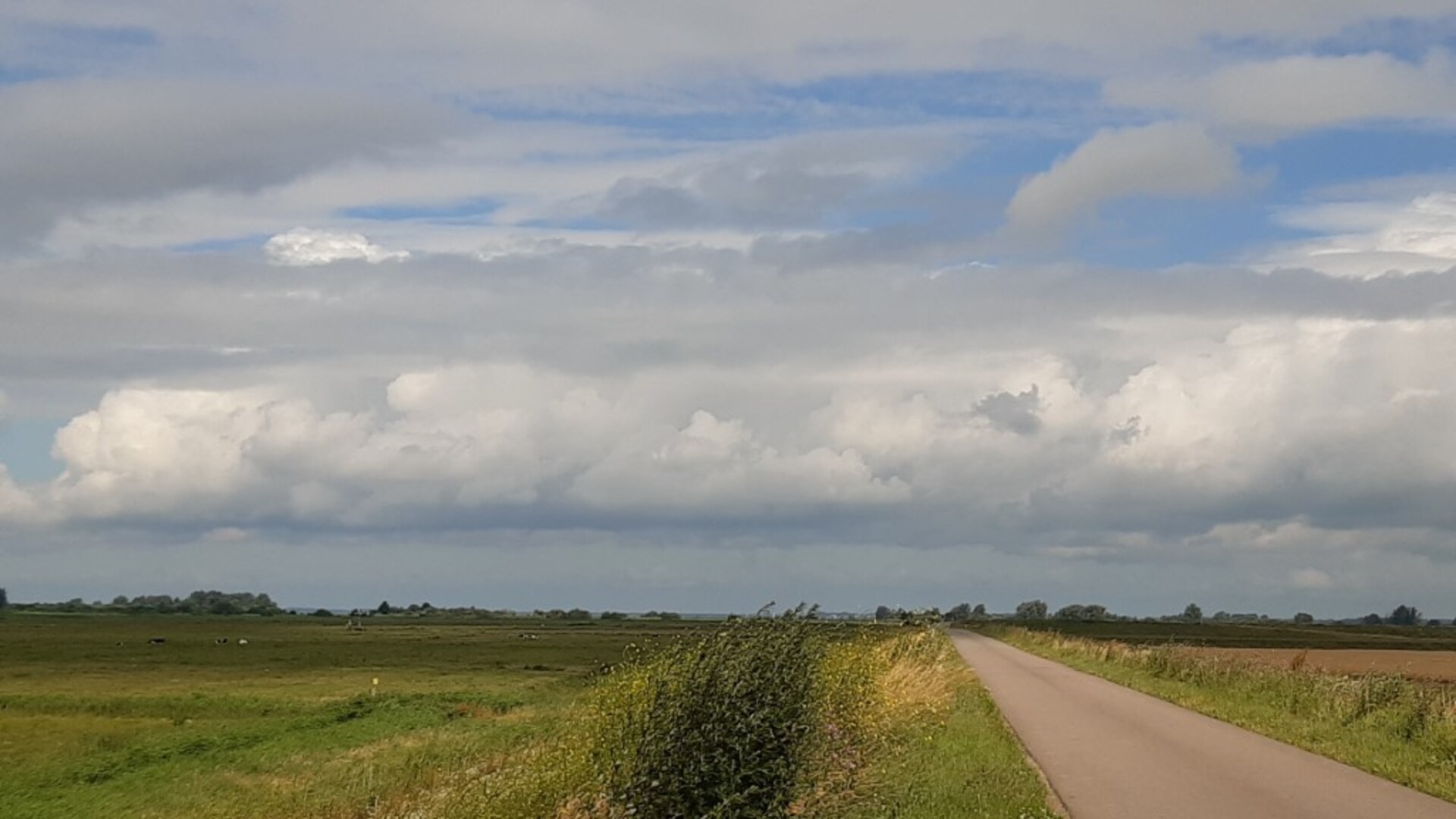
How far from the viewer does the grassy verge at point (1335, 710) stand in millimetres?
18688

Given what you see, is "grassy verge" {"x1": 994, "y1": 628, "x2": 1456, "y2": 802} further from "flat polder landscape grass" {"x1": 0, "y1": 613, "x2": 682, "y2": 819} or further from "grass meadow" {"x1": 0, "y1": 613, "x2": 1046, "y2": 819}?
"flat polder landscape grass" {"x1": 0, "y1": 613, "x2": 682, "y2": 819}

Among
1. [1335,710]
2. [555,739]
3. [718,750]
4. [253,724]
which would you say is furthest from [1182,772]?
[253,724]

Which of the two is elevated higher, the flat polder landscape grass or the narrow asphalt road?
the narrow asphalt road

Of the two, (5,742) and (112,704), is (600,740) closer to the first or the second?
(5,742)

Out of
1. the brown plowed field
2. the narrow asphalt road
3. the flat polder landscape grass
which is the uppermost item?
the brown plowed field

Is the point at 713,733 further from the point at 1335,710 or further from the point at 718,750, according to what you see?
the point at 1335,710

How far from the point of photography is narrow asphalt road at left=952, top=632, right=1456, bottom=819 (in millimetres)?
14523

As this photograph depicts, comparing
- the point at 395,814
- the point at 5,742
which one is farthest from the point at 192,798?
the point at 5,742

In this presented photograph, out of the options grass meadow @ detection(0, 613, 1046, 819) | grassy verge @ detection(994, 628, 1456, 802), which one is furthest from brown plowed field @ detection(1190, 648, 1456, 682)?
grass meadow @ detection(0, 613, 1046, 819)

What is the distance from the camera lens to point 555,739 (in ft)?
71.8

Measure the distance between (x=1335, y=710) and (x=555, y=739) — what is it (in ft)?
44.0

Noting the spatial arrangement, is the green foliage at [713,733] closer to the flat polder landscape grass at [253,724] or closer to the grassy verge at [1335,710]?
the flat polder landscape grass at [253,724]

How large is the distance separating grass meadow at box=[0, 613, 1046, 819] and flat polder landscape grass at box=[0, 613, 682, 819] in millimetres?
129

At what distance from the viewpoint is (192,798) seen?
2825cm
